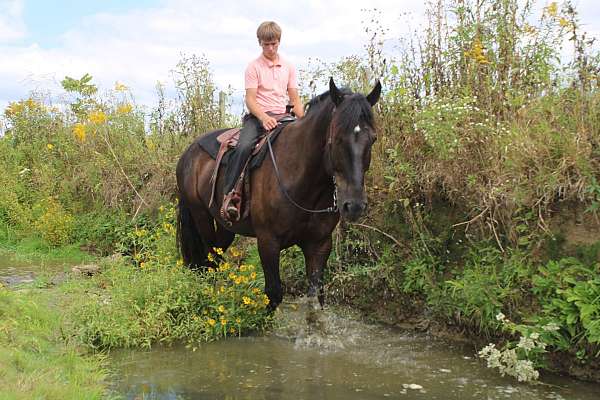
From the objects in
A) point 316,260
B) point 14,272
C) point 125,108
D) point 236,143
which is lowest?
point 14,272

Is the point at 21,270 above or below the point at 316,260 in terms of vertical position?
below

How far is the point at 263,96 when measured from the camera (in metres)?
6.63

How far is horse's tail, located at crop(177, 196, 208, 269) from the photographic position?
7.66 metres

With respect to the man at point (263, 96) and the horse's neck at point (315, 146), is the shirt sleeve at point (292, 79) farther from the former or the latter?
the horse's neck at point (315, 146)

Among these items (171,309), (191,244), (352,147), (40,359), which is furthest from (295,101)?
(40,359)

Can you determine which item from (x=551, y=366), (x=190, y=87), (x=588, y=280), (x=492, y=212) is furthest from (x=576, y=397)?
(x=190, y=87)

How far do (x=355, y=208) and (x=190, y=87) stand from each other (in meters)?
6.70

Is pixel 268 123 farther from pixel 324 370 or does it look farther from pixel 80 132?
pixel 80 132

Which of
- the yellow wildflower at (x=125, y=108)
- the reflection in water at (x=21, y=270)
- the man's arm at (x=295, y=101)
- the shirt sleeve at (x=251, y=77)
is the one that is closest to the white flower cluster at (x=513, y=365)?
the man's arm at (x=295, y=101)

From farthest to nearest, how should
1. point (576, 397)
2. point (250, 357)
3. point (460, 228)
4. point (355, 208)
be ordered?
1. point (460, 228)
2. point (250, 357)
3. point (355, 208)
4. point (576, 397)

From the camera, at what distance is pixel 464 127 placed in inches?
250

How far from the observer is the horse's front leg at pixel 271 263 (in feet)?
19.8

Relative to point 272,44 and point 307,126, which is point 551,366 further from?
point 272,44

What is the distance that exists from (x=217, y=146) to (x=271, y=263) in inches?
72.3
